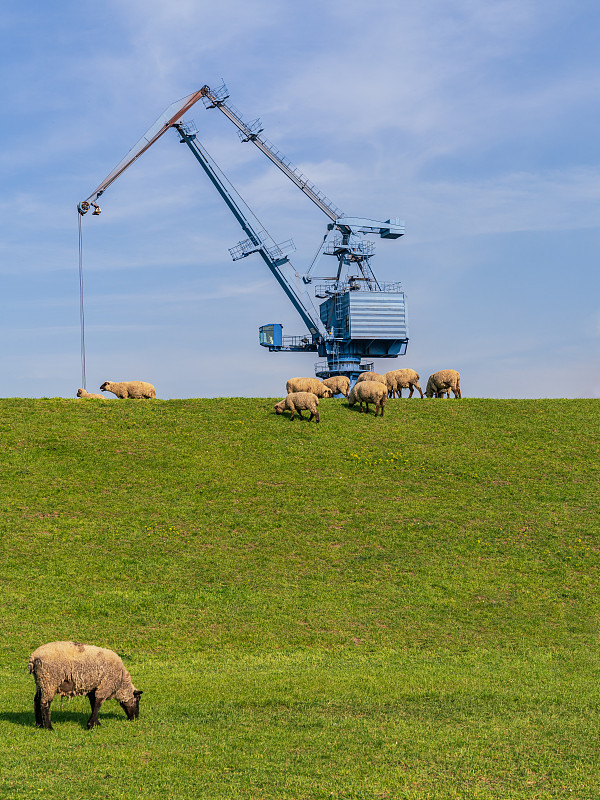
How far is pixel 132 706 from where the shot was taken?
46.9 feet

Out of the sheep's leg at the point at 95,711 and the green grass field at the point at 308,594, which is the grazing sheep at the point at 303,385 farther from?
the sheep's leg at the point at 95,711

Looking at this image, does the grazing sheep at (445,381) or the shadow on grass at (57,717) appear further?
the grazing sheep at (445,381)

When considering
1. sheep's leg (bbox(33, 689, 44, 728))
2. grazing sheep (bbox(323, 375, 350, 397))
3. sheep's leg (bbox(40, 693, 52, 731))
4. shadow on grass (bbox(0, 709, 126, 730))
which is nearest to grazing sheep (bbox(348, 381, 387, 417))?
grazing sheep (bbox(323, 375, 350, 397))

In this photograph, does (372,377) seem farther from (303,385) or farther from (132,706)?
(132,706)

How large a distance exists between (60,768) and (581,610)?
17295mm

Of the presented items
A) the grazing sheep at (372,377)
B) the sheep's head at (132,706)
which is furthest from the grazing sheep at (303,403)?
the sheep's head at (132,706)

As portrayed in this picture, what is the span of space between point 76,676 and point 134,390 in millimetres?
33185

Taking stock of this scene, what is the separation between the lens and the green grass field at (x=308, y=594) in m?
12.3

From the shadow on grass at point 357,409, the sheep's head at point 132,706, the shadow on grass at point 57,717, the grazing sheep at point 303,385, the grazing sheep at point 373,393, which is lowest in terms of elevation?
the shadow on grass at point 57,717

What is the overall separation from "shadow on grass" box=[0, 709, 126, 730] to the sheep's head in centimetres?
40

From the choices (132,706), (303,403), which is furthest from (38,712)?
(303,403)

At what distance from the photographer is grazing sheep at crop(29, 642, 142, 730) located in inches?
518

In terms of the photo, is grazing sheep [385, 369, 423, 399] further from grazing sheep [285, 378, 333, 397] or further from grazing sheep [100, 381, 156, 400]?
grazing sheep [100, 381, 156, 400]

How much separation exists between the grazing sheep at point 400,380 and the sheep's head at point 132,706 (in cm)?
3372
